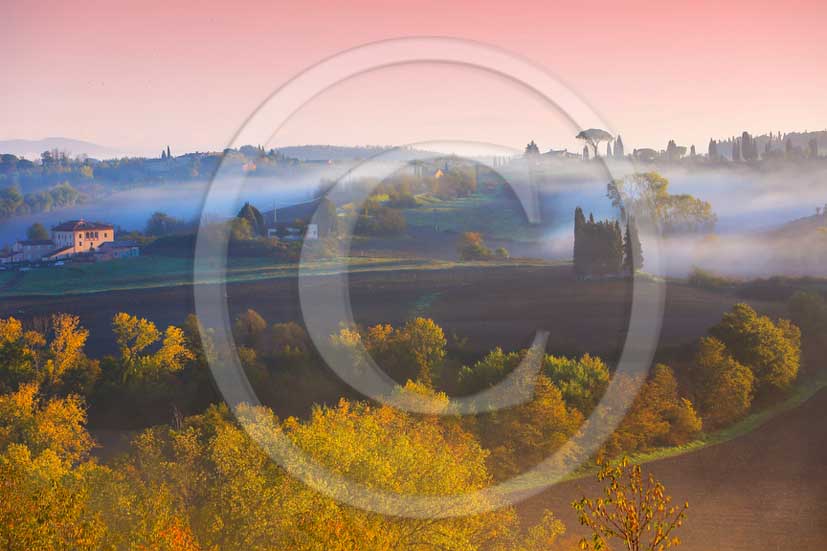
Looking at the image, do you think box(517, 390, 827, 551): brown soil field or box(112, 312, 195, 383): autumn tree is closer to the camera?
box(517, 390, 827, 551): brown soil field

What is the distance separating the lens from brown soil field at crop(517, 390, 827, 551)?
3312 cm

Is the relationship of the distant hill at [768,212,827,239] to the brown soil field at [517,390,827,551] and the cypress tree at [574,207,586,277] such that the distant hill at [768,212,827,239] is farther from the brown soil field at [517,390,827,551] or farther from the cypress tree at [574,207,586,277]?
the brown soil field at [517,390,827,551]

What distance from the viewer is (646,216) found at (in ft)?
276

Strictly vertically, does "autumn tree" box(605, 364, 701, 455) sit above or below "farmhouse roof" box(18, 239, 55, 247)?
below

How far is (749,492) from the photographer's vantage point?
125 feet

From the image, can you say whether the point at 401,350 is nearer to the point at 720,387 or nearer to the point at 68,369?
the point at 720,387

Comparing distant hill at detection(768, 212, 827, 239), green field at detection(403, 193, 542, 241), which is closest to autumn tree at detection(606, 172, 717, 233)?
distant hill at detection(768, 212, 827, 239)

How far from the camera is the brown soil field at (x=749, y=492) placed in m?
33.1

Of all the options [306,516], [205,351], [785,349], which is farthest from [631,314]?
[306,516]

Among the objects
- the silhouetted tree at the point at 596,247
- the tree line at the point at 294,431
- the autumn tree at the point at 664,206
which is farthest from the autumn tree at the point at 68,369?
the autumn tree at the point at 664,206

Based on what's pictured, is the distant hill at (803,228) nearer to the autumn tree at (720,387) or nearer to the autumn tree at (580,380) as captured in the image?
the autumn tree at (720,387)

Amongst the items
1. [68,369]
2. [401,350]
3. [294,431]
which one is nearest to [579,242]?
[401,350]

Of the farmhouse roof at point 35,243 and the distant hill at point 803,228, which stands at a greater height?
the farmhouse roof at point 35,243

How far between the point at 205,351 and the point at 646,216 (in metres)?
48.9
